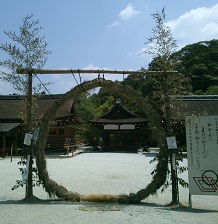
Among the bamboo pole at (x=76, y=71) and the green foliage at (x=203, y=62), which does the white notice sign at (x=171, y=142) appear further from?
the green foliage at (x=203, y=62)

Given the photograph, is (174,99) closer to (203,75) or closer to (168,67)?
(168,67)

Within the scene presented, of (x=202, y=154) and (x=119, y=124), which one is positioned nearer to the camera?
(x=202, y=154)

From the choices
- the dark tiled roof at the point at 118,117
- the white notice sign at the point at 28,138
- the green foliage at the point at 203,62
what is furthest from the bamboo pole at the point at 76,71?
the green foliage at the point at 203,62

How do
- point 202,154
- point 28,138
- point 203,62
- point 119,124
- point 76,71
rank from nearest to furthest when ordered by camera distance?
point 202,154, point 28,138, point 76,71, point 119,124, point 203,62

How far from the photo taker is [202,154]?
17.7 ft

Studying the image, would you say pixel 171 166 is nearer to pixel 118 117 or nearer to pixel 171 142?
pixel 171 142

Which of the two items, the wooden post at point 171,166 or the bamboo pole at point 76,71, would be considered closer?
the wooden post at point 171,166

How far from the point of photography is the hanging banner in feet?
17.3

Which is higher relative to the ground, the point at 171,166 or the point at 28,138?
the point at 28,138

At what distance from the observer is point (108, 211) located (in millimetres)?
4723

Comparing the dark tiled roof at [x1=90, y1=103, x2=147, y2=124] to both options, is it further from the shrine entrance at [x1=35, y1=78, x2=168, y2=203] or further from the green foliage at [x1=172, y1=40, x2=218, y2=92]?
the shrine entrance at [x1=35, y1=78, x2=168, y2=203]

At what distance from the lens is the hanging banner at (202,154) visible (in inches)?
208

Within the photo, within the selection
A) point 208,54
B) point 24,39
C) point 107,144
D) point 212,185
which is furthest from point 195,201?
point 208,54

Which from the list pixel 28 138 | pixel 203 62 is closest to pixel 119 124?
pixel 28 138
